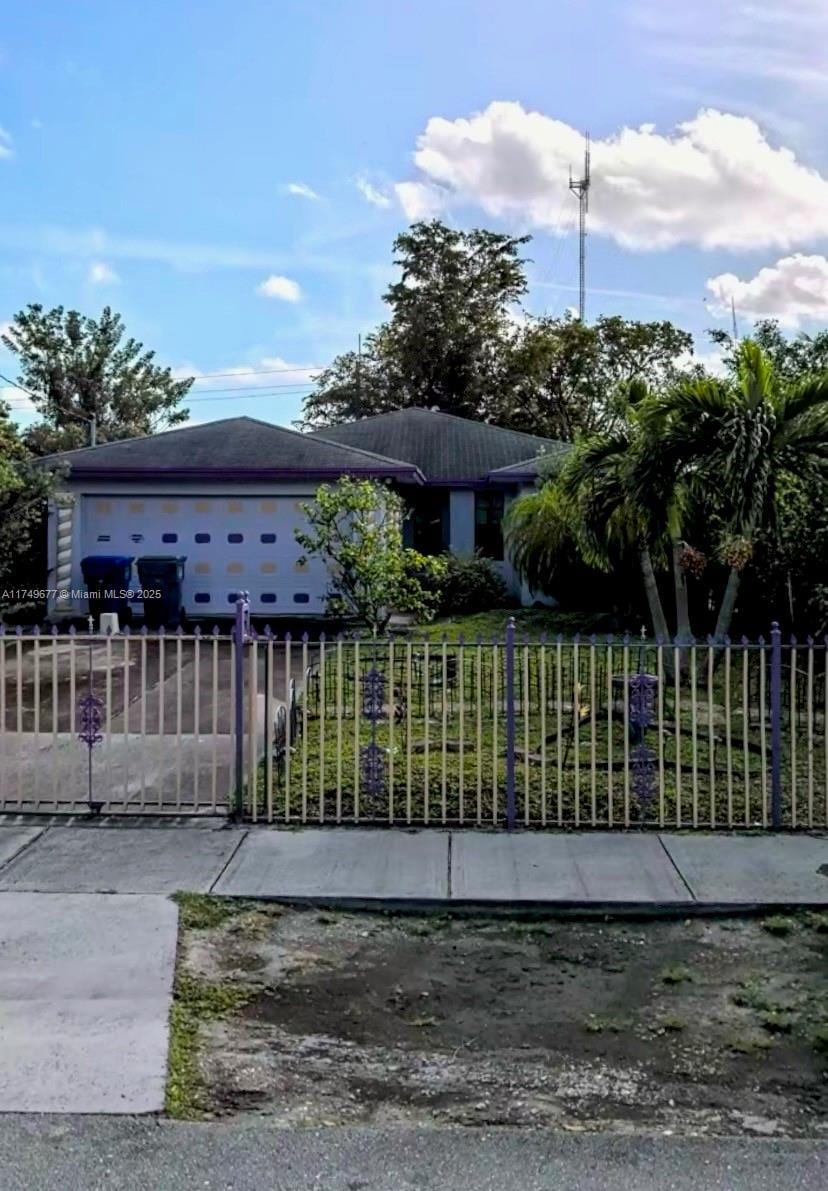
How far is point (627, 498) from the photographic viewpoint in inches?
444

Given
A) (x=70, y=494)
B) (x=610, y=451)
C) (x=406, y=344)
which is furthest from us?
(x=406, y=344)

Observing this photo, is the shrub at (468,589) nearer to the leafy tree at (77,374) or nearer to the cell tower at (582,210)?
the cell tower at (582,210)

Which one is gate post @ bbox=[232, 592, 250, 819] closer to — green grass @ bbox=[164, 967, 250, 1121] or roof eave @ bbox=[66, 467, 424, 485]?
green grass @ bbox=[164, 967, 250, 1121]

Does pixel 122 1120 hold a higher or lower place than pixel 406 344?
lower

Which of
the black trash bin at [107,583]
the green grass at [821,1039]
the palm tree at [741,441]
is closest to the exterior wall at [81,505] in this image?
the black trash bin at [107,583]

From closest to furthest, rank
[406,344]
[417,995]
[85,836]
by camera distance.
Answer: [417,995]
[85,836]
[406,344]

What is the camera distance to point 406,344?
37.2 metres

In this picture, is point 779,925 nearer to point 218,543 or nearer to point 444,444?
point 218,543

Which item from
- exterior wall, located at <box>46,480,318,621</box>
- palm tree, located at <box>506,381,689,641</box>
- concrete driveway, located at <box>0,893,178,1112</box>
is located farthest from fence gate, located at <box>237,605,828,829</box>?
exterior wall, located at <box>46,480,318,621</box>

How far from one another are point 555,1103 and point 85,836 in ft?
13.0

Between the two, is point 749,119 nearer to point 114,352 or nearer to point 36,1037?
point 36,1037

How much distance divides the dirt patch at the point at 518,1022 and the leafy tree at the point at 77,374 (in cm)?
3913

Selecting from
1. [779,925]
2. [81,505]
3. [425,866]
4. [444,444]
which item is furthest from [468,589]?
[779,925]

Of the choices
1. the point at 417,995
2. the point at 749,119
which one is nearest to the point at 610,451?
the point at 749,119
